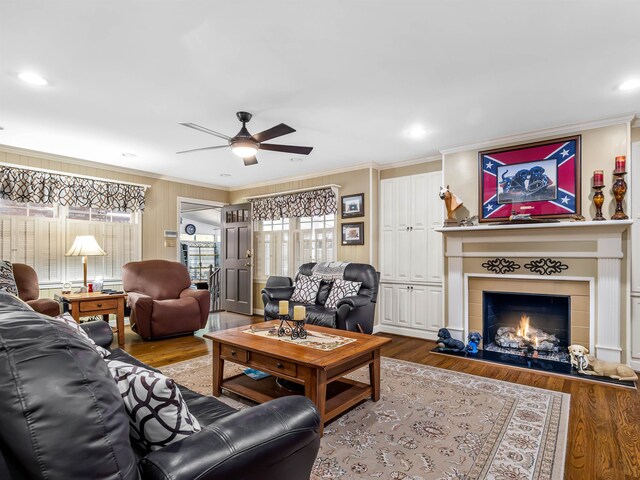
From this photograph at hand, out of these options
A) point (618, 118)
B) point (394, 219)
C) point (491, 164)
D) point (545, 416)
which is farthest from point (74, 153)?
point (618, 118)

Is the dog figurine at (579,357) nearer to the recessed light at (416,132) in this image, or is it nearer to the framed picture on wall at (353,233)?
the recessed light at (416,132)

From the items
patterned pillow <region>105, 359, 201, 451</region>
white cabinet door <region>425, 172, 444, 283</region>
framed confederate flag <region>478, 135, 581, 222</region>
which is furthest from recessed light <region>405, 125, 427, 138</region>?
patterned pillow <region>105, 359, 201, 451</region>

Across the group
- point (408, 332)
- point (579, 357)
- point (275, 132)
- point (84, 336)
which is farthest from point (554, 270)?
point (84, 336)

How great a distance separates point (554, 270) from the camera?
378 cm

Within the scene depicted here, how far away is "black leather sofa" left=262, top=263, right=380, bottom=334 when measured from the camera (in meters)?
3.85

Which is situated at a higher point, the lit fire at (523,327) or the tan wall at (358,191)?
the tan wall at (358,191)

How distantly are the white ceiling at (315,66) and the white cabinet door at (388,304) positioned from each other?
7.21 ft

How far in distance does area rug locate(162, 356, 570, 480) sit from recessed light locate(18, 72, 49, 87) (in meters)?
2.64

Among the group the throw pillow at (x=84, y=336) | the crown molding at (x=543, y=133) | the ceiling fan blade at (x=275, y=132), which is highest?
the crown molding at (x=543, y=133)

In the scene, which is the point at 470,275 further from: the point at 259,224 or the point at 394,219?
the point at 259,224

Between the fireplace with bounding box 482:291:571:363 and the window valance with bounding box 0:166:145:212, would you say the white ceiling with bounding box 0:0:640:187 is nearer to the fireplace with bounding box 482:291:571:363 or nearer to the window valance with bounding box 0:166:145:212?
the window valance with bounding box 0:166:145:212

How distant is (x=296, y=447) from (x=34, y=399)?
0.78m

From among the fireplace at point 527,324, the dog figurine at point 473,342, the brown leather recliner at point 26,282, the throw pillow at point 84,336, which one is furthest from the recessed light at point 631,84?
the brown leather recliner at point 26,282

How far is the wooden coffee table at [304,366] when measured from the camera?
7.42ft
